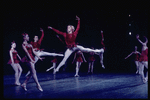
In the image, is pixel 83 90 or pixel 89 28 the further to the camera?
pixel 89 28

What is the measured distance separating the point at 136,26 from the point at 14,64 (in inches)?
306

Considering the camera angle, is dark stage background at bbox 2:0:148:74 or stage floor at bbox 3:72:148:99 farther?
dark stage background at bbox 2:0:148:74

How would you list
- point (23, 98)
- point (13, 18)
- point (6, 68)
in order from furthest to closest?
point (6, 68), point (13, 18), point (23, 98)

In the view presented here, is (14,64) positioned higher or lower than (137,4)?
lower

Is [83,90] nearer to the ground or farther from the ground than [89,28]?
nearer to the ground

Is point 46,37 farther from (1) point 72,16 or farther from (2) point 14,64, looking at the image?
(2) point 14,64

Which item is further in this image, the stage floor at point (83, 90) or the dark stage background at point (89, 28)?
the dark stage background at point (89, 28)

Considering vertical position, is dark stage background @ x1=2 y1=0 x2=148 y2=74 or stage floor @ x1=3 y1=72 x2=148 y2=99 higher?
dark stage background @ x1=2 y1=0 x2=148 y2=74

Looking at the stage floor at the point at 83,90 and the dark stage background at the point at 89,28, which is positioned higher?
the dark stage background at the point at 89,28

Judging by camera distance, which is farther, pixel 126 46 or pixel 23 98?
pixel 126 46

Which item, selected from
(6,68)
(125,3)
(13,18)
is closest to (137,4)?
(125,3)

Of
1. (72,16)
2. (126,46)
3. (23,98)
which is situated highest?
(72,16)

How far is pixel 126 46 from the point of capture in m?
11.5

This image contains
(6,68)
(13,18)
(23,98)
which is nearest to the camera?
(23,98)
